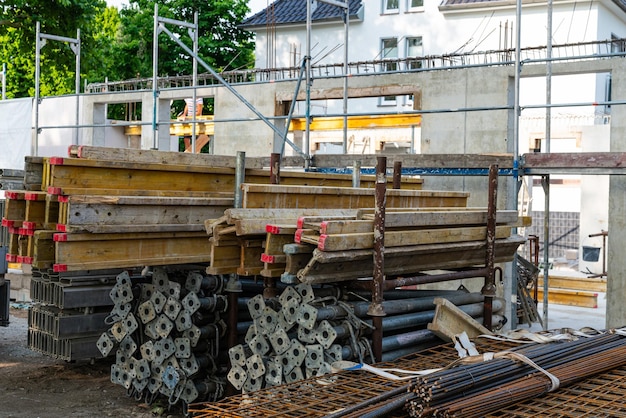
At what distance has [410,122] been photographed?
17891 millimetres

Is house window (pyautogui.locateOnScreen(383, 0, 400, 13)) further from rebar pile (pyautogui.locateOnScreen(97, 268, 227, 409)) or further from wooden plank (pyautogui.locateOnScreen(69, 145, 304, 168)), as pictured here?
rebar pile (pyautogui.locateOnScreen(97, 268, 227, 409))

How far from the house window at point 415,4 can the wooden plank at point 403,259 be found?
913 inches

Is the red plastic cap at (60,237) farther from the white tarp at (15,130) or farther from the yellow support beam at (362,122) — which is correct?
the white tarp at (15,130)

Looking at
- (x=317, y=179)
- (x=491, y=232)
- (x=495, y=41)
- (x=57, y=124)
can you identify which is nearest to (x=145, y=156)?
(x=317, y=179)

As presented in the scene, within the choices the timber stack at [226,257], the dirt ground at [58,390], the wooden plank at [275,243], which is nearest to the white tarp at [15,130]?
the dirt ground at [58,390]

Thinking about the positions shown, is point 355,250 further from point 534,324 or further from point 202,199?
point 534,324

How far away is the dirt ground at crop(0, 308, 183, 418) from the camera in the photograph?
9.38 meters

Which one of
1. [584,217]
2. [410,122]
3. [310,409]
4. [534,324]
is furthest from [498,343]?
[584,217]

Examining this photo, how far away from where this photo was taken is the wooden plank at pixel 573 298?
53.7 ft

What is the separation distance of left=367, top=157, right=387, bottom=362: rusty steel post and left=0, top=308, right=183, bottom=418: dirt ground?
2508 millimetres

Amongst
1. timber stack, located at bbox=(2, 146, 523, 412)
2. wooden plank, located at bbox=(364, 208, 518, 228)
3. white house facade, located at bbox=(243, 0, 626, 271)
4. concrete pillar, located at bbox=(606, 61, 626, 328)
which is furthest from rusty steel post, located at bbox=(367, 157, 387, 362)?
white house facade, located at bbox=(243, 0, 626, 271)

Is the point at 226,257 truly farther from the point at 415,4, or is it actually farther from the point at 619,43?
the point at 415,4

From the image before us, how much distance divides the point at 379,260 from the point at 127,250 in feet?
8.30

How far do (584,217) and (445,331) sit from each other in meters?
16.0
